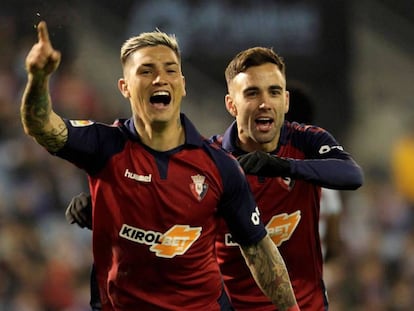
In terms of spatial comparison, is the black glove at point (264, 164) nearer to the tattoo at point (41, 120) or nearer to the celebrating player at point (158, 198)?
the celebrating player at point (158, 198)

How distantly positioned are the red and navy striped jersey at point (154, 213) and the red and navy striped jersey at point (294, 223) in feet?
1.78

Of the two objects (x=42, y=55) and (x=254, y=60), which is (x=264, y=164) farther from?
(x=42, y=55)

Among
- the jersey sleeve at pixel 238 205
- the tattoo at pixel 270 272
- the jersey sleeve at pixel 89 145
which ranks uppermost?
the jersey sleeve at pixel 89 145

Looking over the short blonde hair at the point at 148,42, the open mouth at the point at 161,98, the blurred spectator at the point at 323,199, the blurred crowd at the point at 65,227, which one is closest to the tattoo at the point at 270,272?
the open mouth at the point at 161,98

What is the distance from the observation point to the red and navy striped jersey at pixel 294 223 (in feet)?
13.6

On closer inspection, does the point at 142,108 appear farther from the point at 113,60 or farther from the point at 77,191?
the point at 113,60

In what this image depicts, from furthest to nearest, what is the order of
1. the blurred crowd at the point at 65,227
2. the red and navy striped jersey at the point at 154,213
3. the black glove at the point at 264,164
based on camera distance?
the blurred crowd at the point at 65,227, the black glove at the point at 264,164, the red and navy striped jersey at the point at 154,213

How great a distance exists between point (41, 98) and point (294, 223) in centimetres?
137

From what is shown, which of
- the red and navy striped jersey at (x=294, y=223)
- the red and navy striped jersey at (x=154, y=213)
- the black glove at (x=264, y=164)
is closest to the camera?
the red and navy striped jersey at (x=154, y=213)

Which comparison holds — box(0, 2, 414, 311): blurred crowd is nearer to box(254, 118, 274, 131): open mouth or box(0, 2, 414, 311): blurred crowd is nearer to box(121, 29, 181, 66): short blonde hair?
box(254, 118, 274, 131): open mouth

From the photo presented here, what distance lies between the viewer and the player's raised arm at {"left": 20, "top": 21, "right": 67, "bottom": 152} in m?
3.01

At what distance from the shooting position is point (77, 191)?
8398mm

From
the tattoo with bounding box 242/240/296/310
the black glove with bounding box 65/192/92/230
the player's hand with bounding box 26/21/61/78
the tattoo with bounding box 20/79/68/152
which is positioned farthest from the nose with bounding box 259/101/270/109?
the player's hand with bounding box 26/21/61/78

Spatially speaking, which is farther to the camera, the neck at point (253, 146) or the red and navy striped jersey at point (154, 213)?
the neck at point (253, 146)
